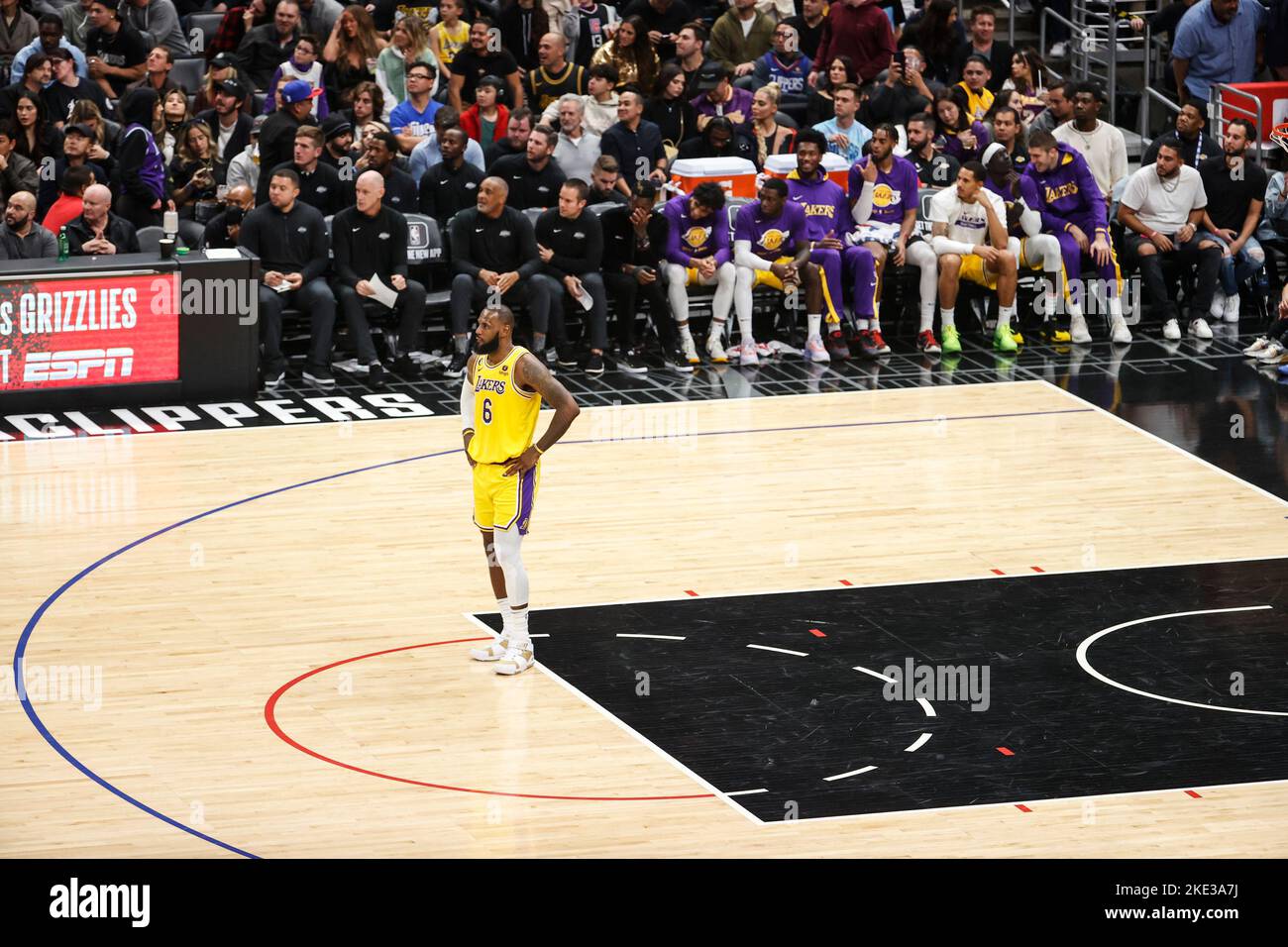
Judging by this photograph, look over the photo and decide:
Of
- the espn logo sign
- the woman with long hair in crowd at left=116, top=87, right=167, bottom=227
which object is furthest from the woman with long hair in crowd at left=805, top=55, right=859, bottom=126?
the espn logo sign

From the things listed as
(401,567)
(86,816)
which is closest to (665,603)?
(401,567)

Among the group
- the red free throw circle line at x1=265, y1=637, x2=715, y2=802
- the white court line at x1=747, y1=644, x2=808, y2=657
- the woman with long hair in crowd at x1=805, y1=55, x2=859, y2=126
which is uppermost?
the woman with long hair in crowd at x1=805, y1=55, x2=859, y2=126

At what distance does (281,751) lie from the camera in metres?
10.3

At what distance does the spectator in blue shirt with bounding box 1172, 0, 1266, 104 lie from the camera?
21.4 meters

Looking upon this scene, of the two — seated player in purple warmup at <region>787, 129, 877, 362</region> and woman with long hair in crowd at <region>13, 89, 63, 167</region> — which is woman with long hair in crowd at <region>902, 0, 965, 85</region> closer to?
seated player in purple warmup at <region>787, 129, 877, 362</region>

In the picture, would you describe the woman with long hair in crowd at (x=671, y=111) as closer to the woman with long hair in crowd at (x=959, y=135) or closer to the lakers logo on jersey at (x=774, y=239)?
the lakers logo on jersey at (x=774, y=239)

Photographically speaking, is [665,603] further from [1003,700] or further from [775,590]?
[1003,700]

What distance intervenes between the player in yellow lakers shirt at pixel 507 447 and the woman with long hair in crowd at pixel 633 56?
29.9ft

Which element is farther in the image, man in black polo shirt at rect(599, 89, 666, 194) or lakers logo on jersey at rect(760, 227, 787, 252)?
man in black polo shirt at rect(599, 89, 666, 194)

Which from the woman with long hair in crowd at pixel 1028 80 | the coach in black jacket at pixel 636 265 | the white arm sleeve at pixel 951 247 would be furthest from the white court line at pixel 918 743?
the woman with long hair in crowd at pixel 1028 80

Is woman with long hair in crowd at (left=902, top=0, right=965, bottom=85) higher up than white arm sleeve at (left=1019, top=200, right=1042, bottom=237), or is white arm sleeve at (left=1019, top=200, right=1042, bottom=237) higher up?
woman with long hair in crowd at (left=902, top=0, right=965, bottom=85)

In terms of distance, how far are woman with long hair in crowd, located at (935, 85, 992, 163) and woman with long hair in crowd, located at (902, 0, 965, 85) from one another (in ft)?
5.11

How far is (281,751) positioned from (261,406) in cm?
675
